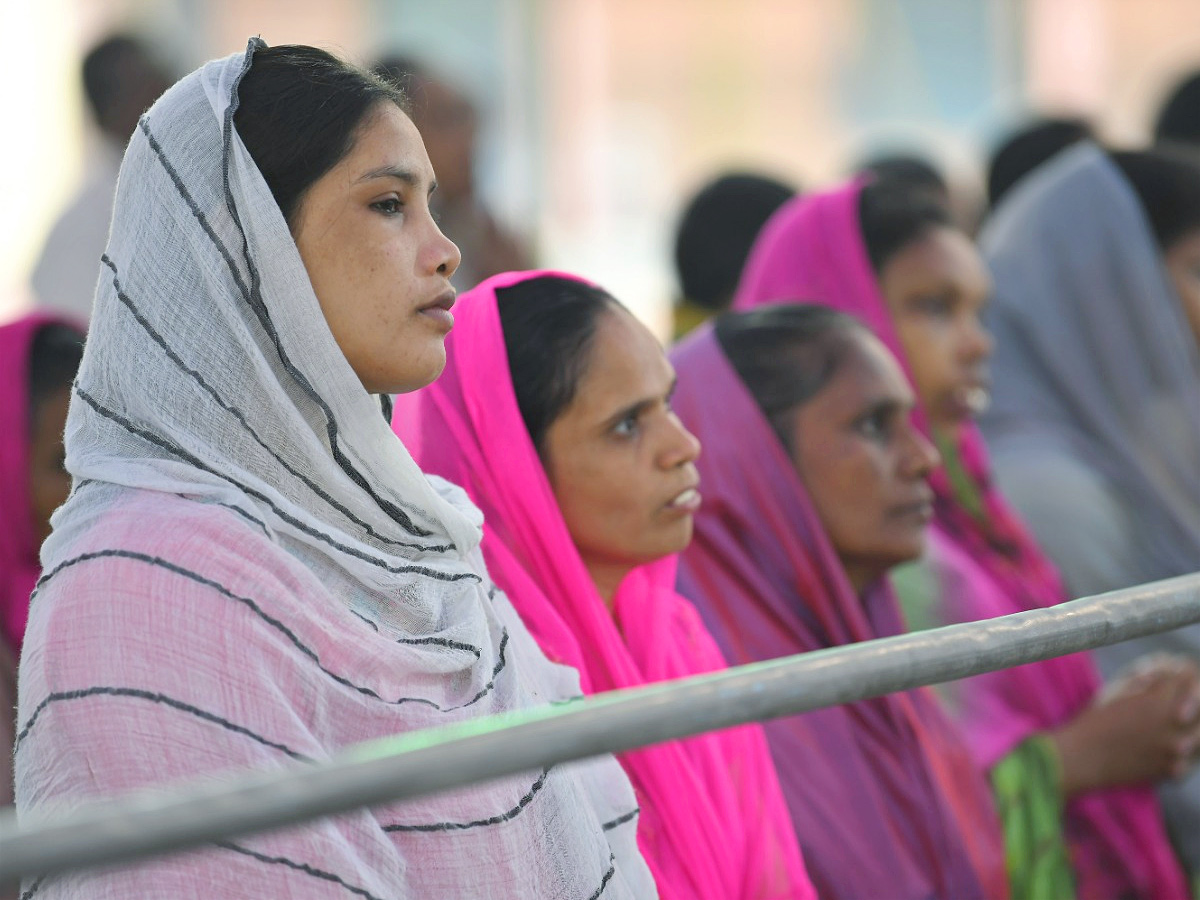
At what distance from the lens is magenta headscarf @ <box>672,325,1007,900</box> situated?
7.72 ft

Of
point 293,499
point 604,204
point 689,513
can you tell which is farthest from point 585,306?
point 604,204

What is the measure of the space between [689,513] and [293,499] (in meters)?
0.64

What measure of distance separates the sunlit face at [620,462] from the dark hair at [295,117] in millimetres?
531

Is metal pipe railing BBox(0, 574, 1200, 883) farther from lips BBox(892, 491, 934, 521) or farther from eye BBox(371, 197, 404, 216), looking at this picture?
lips BBox(892, 491, 934, 521)

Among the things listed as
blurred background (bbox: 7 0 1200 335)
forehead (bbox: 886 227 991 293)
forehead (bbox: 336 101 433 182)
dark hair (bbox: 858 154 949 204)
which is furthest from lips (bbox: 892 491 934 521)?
blurred background (bbox: 7 0 1200 335)

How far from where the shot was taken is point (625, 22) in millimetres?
11477

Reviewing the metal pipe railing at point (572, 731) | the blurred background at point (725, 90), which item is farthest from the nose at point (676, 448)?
the blurred background at point (725, 90)

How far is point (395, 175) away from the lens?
1614 millimetres

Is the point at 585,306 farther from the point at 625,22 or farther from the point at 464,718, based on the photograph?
the point at 625,22

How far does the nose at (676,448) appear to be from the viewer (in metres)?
2.03

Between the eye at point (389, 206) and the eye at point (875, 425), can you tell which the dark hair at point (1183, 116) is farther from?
the eye at point (389, 206)

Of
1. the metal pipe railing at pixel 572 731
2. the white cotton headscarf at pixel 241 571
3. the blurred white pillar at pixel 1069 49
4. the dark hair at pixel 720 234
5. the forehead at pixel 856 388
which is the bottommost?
the metal pipe railing at pixel 572 731

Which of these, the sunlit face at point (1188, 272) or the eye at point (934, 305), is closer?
the eye at point (934, 305)

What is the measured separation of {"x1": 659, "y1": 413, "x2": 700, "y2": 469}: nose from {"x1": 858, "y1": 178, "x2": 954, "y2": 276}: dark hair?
4.05ft
